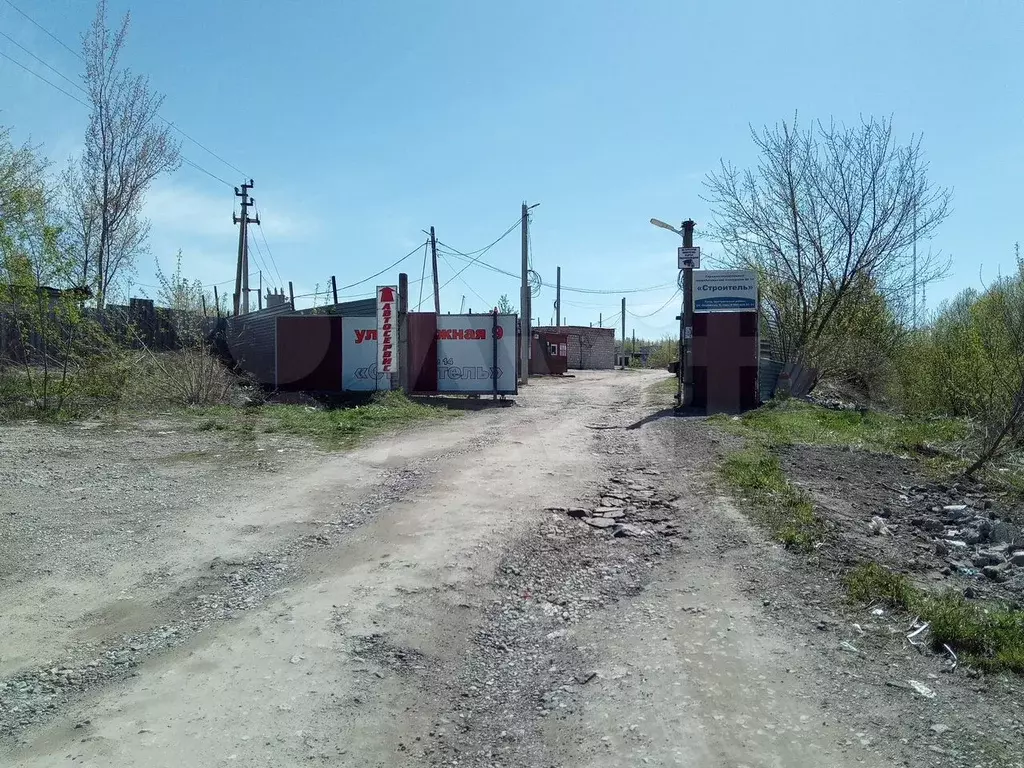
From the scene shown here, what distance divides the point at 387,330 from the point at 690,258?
7164 millimetres

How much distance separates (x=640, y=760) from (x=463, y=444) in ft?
27.2

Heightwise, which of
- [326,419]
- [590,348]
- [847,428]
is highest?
[590,348]

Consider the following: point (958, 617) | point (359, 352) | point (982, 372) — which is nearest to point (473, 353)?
point (359, 352)

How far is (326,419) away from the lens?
1398cm

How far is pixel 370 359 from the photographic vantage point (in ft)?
63.1

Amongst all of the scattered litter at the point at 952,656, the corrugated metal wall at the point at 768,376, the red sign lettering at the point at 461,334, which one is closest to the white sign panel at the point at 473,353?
the red sign lettering at the point at 461,334

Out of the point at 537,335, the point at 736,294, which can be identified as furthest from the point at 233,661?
the point at 537,335

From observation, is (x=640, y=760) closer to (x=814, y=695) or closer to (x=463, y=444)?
(x=814, y=695)

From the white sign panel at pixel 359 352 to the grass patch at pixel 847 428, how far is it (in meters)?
8.84

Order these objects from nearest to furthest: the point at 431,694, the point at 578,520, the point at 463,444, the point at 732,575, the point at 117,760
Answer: the point at 117,760 → the point at 431,694 → the point at 732,575 → the point at 578,520 → the point at 463,444

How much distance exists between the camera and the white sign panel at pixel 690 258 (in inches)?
653

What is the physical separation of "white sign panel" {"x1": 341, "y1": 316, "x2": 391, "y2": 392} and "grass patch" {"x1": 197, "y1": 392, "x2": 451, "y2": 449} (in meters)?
2.35

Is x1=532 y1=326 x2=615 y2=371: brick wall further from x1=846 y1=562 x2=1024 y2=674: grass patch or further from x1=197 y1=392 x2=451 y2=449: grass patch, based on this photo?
x1=846 y1=562 x2=1024 y2=674: grass patch

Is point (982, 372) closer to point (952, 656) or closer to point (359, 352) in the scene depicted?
point (952, 656)
